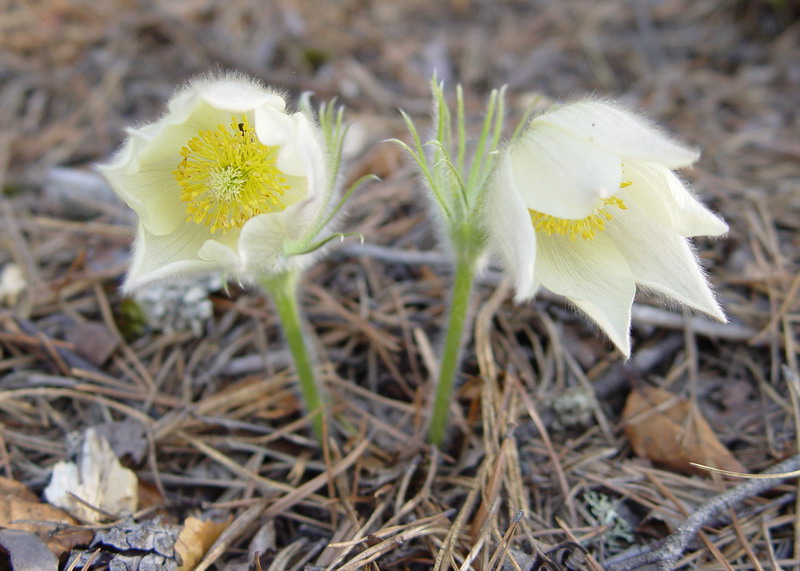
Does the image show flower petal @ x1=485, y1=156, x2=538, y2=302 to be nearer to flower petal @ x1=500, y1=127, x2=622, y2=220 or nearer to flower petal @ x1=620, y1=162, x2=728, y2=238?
flower petal @ x1=500, y1=127, x2=622, y2=220

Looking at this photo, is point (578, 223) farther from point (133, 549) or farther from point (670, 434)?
point (133, 549)

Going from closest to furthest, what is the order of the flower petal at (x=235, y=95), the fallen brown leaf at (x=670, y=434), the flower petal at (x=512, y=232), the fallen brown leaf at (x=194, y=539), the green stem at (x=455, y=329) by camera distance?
the flower petal at (x=512, y=232) < the flower petal at (x=235, y=95) < the fallen brown leaf at (x=194, y=539) < the green stem at (x=455, y=329) < the fallen brown leaf at (x=670, y=434)

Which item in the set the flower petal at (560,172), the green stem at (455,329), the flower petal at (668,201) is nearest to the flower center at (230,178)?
the green stem at (455,329)

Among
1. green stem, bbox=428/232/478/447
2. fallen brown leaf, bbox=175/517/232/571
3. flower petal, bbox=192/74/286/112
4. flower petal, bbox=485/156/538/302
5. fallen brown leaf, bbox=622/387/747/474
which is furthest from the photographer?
fallen brown leaf, bbox=622/387/747/474

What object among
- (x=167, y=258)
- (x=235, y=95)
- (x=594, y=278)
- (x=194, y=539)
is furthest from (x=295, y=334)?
(x=594, y=278)

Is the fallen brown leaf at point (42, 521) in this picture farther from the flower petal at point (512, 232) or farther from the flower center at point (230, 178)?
the flower petal at point (512, 232)

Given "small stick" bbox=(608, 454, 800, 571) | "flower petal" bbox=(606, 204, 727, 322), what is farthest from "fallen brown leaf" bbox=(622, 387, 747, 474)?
"flower petal" bbox=(606, 204, 727, 322)
